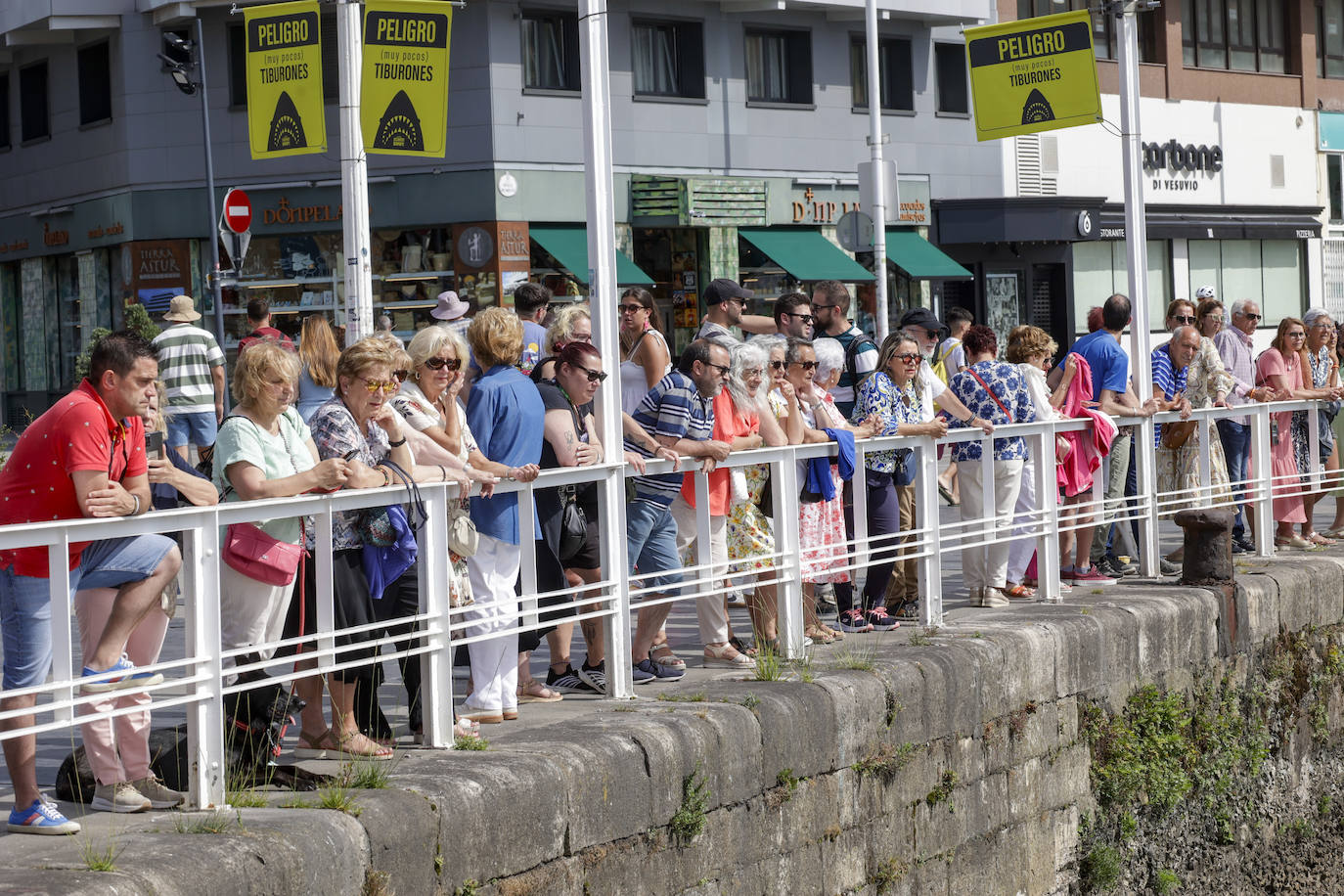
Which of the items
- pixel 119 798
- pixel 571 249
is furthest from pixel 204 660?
pixel 571 249

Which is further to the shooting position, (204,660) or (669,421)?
(669,421)

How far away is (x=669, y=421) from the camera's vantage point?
311 inches

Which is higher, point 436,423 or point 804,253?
point 804,253

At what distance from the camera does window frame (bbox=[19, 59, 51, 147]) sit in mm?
28547

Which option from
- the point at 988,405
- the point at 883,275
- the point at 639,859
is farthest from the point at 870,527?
the point at 883,275

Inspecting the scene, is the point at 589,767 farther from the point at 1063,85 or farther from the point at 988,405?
the point at 1063,85

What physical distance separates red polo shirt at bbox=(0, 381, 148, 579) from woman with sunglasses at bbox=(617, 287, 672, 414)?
3950mm

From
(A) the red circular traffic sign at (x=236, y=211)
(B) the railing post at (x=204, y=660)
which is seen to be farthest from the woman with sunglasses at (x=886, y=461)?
(A) the red circular traffic sign at (x=236, y=211)

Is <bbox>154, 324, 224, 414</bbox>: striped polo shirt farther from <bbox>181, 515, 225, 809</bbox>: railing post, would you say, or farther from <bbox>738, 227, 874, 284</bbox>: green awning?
<bbox>738, 227, 874, 284</bbox>: green awning

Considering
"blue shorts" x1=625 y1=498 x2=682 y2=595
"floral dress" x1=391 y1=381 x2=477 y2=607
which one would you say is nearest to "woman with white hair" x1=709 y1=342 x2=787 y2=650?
"blue shorts" x1=625 y1=498 x2=682 y2=595

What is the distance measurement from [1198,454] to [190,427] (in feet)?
22.0

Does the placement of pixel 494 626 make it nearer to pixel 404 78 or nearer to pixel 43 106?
pixel 404 78

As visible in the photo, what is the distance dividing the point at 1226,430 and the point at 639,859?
296 inches

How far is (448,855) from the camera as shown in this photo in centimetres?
548
